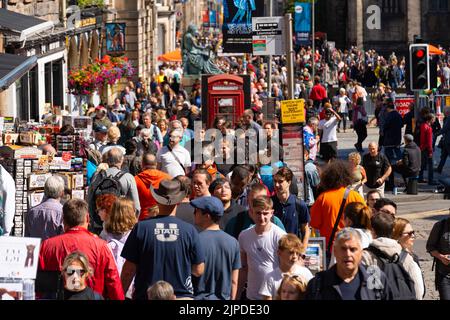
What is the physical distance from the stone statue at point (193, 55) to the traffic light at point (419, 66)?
18766 millimetres

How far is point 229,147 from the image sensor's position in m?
20.8

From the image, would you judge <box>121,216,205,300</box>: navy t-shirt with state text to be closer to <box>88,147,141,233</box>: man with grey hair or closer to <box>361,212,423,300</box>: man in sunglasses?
<box>361,212,423,300</box>: man in sunglasses

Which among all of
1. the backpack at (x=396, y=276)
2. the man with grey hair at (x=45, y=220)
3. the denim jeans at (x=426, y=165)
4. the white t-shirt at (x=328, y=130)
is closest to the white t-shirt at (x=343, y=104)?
the denim jeans at (x=426, y=165)

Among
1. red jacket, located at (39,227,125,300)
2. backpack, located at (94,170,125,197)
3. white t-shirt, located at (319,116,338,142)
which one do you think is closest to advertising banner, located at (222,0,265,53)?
white t-shirt, located at (319,116,338,142)

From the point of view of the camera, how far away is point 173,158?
62.3 feet

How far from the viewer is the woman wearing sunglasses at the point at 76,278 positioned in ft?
32.4

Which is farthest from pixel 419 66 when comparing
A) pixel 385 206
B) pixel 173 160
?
pixel 385 206

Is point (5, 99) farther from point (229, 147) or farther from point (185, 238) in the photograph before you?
point (185, 238)

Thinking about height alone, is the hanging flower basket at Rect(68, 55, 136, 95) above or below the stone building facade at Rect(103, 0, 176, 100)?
below

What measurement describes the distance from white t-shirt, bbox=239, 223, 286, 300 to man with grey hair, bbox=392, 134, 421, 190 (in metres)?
13.0

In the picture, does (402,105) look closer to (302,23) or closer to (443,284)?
(302,23)

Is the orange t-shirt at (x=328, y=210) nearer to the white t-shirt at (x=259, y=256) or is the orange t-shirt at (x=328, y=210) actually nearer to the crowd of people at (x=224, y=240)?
the crowd of people at (x=224, y=240)

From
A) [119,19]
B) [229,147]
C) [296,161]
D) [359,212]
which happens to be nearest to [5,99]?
[229,147]

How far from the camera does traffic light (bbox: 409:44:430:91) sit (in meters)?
27.0
